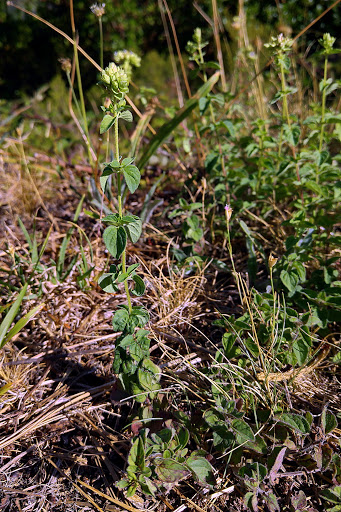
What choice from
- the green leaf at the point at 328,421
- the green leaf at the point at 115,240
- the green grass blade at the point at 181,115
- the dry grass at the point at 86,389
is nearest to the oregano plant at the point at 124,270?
the green leaf at the point at 115,240

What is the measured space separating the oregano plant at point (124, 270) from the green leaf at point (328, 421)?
0.49 metres

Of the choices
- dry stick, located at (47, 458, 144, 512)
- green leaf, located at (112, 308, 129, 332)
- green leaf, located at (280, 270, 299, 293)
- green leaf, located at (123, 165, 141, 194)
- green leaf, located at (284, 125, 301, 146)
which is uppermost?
green leaf, located at (284, 125, 301, 146)

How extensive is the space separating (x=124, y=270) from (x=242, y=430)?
538 millimetres

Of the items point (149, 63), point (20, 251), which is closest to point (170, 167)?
point (20, 251)

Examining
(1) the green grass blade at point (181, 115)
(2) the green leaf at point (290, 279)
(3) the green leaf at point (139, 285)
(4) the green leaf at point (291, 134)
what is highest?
(1) the green grass blade at point (181, 115)

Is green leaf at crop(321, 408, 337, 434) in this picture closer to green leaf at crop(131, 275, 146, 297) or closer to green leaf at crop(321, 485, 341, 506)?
green leaf at crop(321, 485, 341, 506)

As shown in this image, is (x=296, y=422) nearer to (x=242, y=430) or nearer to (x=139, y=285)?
(x=242, y=430)

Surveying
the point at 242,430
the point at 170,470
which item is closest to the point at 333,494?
the point at 242,430

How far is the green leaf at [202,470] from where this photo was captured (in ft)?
3.67

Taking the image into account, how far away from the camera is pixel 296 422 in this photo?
116cm

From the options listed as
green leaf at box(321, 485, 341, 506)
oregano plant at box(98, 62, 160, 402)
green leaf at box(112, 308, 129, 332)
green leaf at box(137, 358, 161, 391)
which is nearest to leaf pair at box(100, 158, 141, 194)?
oregano plant at box(98, 62, 160, 402)

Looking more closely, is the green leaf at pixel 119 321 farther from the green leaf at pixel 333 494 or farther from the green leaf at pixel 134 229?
the green leaf at pixel 333 494

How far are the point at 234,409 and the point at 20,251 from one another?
4.08 ft

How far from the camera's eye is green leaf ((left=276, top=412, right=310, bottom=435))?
1146mm
